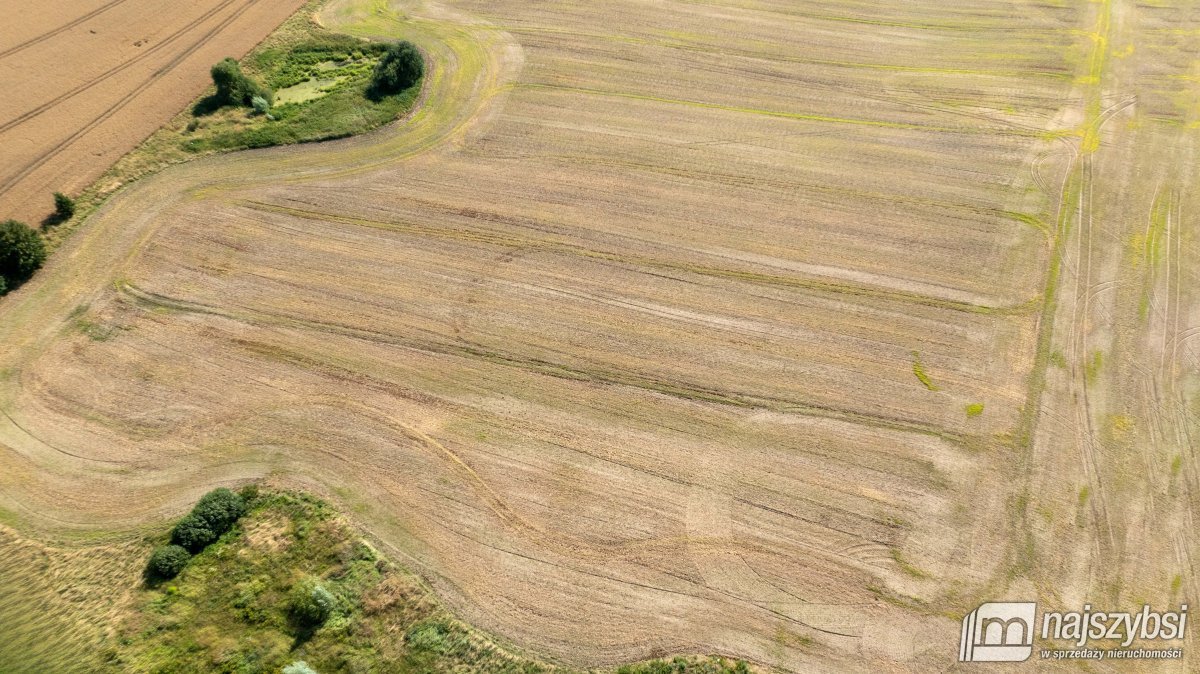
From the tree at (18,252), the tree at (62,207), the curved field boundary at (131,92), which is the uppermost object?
the curved field boundary at (131,92)

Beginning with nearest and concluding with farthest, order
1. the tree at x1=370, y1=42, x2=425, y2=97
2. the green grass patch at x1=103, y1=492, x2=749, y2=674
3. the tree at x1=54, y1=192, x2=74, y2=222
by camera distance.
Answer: the green grass patch at x1=103, y1=492, x2=749, y2=674
the tree at x1=54, y1=192, x2=74, y2=222
the tree at x1=370, y1=42, x2=425, y2=97

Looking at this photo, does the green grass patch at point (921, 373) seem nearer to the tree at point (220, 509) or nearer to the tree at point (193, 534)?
the tree at point (220, 509)

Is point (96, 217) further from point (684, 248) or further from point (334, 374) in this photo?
point (684, 248)

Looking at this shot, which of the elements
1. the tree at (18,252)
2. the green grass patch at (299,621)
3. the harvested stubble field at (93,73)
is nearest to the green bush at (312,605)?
the green grass patch at (299,621)

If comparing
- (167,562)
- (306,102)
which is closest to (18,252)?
(306,102)

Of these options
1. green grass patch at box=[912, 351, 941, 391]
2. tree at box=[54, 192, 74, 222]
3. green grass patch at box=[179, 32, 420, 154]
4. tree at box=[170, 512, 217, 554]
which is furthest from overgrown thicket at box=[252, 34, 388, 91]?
green grass patch at box=[912, 351, 941, 391]

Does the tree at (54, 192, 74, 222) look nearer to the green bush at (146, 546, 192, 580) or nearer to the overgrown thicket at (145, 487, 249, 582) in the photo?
the overgrown thicket at (145, 487, 249, 582)

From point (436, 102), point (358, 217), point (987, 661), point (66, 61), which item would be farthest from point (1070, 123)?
point (66, 61)
